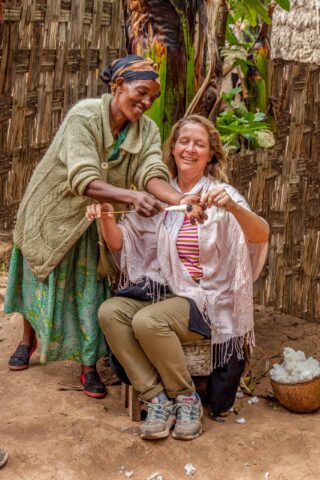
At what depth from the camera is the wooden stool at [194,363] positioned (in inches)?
146

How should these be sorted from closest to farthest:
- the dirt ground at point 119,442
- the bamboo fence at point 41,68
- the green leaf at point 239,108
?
the dirt ground at point 119,442 → the bamboo fence at point 41,68 → the green leaf at point 239,108

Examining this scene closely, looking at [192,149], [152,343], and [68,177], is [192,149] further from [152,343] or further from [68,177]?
[152,343]

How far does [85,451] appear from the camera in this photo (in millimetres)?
3389

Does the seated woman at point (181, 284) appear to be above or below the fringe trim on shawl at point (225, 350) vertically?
above

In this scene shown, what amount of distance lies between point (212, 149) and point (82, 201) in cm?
68

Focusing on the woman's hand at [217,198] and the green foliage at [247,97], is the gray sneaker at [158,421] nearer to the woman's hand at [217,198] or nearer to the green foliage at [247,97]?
the woman's hand at [217,198]

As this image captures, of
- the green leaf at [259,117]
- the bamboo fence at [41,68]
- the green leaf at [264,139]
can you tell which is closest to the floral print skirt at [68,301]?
the bamboo fence at [41,68]

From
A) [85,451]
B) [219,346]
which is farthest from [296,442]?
[85,451]

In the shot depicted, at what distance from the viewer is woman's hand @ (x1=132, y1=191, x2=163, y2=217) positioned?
11.2 feet

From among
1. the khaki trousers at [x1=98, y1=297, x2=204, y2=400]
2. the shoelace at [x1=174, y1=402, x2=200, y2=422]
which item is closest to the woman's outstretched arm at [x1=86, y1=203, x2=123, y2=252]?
the khaki trousers at [x1=98, y1=297, x2=204, y2=400]

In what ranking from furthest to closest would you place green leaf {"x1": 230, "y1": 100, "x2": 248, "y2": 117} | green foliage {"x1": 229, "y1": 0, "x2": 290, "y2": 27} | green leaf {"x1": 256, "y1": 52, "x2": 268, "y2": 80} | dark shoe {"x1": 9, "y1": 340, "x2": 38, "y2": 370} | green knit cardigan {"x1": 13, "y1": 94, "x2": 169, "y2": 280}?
green leaf {"x1": 256, "y1": 52, "x2": 268, "y2": 80}, green leaf {"x1": 230, "y1": 100, "x2": 248, "y2": 117}, green foliage {"x1": 229, "y1": 0, "x2": 290, "y2": 27}, dark shoe {"x1": 9, "y1": 340, "x2": 38, "y2": 370}, green knit cardigan {"x1": 13, "y1": 94, "x2": 169, "y2": 280}

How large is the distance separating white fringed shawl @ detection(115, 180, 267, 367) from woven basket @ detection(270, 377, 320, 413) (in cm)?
28

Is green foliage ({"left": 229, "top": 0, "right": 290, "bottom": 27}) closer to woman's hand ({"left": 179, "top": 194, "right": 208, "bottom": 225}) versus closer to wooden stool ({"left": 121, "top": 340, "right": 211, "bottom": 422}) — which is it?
woman's hand ({"left": 179, "top": 194, "right": 208, "bottom": 225})

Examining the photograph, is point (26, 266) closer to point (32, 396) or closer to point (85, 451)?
point (32, 396)
